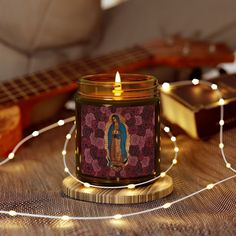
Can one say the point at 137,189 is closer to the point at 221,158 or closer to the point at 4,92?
the point at 221,158

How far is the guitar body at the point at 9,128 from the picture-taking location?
836mm

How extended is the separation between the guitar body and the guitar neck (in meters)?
0.03

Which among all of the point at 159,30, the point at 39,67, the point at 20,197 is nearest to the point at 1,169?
the point at 20,197

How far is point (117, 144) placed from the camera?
624mm

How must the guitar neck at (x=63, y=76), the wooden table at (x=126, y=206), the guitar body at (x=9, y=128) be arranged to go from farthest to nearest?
the guitar neck at (x=63, y=76) < the guitar body at (x=9, y=128) < the wooden table at (x=126, y=206)

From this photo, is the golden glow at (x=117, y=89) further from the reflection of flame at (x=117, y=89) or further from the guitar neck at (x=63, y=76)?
the guitar neck at (x=63, y=76)

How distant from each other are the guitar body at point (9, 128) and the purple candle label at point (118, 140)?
9.3 inches

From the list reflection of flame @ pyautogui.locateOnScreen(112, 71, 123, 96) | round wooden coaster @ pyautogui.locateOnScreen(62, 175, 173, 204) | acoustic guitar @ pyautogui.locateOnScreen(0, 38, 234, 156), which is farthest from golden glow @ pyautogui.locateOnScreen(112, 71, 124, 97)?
acoustic guitar @ pyautogui.locateOnScreen(0, 38, 234, 156)

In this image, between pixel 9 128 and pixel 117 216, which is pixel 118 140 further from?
pixel 9 128

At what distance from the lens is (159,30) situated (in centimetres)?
125

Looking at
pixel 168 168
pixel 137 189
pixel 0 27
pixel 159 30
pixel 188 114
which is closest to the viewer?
pixel 137 189

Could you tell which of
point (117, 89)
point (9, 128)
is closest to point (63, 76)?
point (9, 128)

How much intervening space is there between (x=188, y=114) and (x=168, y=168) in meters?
0.16

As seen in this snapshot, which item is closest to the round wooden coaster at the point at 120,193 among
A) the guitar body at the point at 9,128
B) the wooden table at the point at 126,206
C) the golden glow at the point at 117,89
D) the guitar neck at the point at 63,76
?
the wooden table at the point at 126,206
